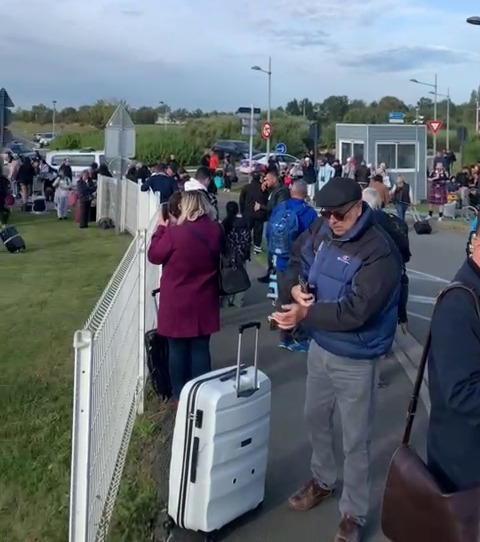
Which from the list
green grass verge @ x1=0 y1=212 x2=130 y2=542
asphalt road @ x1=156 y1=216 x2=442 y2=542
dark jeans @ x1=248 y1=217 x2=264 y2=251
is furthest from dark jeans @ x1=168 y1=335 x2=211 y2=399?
dark jeans @ x1=248 y1=217 x2=264 y2=251

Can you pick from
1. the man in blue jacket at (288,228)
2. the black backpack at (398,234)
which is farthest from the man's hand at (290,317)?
the man in blue jacket at (288,228)

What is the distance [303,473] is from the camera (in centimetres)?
636

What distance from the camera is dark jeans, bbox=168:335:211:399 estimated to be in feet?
23.4

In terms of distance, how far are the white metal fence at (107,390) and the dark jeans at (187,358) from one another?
283 mm

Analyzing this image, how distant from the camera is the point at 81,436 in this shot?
416cm

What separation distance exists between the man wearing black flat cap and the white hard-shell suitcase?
0.35 metres

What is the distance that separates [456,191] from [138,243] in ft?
91.9

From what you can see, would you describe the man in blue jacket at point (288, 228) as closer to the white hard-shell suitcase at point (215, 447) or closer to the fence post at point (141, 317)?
the fence post at point (141, 317)

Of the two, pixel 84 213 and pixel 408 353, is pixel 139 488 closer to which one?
pixel 408 353

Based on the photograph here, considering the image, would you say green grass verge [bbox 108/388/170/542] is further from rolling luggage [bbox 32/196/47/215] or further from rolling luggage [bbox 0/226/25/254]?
rolling luggage [bbox 32/196/47/215]

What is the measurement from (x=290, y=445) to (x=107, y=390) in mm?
2256

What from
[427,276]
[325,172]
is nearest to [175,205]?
[427,276]

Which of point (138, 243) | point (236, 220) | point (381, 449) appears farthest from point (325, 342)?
point (236, 220)

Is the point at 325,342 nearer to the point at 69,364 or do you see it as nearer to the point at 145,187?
the point at 69,364
